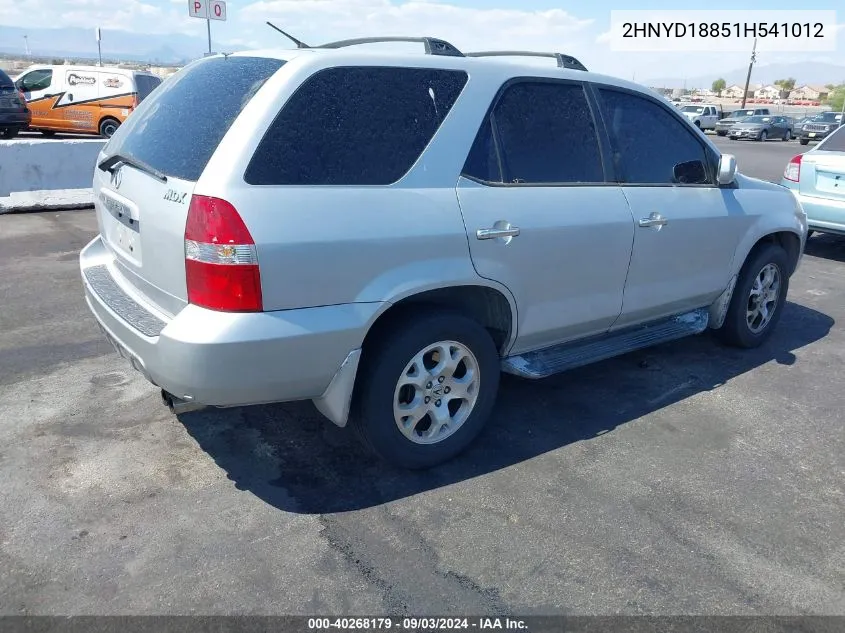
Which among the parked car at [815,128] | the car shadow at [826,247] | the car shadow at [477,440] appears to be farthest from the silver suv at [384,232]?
the parked car at [815,128]

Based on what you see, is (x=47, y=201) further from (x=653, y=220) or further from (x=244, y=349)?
(x=653, y=220)

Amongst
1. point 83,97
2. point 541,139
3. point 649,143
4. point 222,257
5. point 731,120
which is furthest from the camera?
point 731,120

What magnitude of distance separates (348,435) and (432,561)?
1.07 m

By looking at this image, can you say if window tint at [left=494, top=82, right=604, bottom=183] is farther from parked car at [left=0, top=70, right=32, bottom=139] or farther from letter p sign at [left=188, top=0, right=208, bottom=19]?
parked car at [left=0, top=70, right=32, bottom=139]

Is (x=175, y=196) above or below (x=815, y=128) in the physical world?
above

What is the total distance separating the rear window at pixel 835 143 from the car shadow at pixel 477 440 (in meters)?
4.33

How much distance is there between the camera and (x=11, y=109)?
51.4ft

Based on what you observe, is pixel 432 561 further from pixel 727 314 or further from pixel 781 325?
pixel 781 325

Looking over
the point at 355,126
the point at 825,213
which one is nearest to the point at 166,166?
the point at 355,126

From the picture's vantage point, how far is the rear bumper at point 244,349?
8.61 feet

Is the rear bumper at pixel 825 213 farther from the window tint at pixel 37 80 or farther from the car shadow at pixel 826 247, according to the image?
the window tint at pixel 37 80

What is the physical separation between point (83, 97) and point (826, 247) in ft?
54.1

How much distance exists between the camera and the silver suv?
2662 mm

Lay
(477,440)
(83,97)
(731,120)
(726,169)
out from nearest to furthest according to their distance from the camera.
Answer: (477,440) → (726,169) → (83,97) → (731,120)
